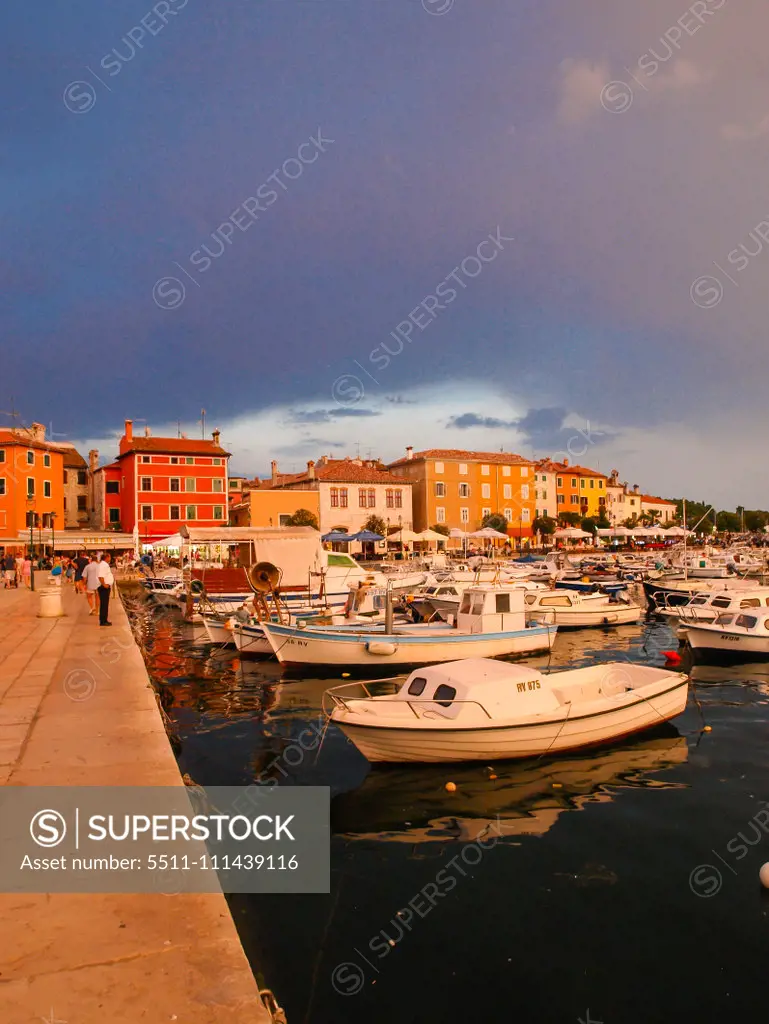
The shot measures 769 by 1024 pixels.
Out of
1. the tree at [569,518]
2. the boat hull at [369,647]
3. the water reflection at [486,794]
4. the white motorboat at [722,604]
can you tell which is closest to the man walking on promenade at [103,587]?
the boat hull at [369,647]

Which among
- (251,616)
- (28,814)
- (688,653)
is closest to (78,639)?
(251,616)

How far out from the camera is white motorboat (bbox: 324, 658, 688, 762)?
472 inches

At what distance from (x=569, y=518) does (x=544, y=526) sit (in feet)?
27.9

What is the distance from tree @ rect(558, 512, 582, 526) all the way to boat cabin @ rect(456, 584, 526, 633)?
240 feet

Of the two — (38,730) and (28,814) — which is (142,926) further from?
(38,730)

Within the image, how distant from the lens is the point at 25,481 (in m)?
65.4

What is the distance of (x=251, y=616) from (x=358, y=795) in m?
13.6

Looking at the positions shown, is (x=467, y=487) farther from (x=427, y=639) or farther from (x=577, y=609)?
(x=427, y=639)

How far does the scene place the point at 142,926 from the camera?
16.7ft

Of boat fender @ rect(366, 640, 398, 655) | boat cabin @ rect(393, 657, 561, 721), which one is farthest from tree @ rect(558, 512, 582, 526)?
boat cabin @ rect(393, 657, 561, 721)

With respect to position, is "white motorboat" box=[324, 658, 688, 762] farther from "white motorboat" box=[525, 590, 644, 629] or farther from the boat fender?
"white motorboat" box=[525, 590, 644, 629]

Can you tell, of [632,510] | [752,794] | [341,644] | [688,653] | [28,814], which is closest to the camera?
[28,814]

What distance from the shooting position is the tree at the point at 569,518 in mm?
93688

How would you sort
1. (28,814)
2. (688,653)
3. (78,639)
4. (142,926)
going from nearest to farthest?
(142,926) < (28,814) < (78,639) < (688,653)
